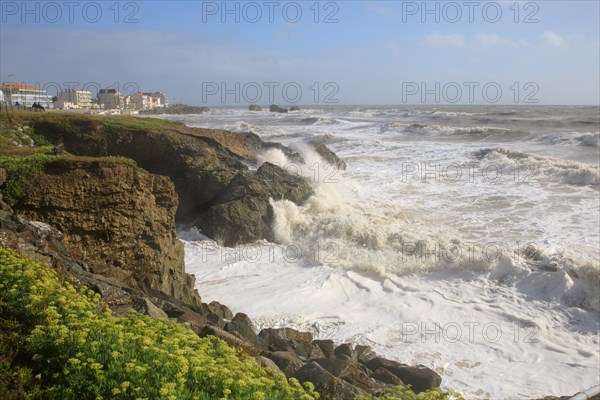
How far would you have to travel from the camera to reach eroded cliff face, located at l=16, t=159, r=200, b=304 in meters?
8.57

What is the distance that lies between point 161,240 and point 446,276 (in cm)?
561

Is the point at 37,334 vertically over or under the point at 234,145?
under

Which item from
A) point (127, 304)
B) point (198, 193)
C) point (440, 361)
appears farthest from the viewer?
point (198, 193)

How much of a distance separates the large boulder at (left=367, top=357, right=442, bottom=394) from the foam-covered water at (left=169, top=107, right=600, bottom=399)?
553 mm

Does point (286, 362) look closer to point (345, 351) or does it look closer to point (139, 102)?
point (345, 351)

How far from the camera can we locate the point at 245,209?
13789 millimetres

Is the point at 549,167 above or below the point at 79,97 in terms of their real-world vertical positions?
below

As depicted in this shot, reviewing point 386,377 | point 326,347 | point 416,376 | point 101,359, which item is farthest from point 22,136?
point 101,359

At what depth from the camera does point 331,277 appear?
11.1 m

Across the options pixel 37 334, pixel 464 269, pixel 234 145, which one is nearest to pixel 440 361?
pixel 464 269

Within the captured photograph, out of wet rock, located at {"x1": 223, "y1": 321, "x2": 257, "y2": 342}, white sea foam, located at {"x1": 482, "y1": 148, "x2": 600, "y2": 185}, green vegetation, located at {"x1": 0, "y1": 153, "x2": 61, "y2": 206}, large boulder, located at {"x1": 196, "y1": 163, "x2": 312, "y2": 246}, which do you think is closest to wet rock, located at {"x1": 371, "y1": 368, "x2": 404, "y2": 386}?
wet rock, located at {"x1": 223, "y1": 321, "x2": 257, "y2": 342}

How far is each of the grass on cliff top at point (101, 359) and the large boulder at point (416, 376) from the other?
9.27 feet

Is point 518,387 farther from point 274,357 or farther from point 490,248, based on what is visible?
point 490,248

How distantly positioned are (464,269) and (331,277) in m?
2.72
